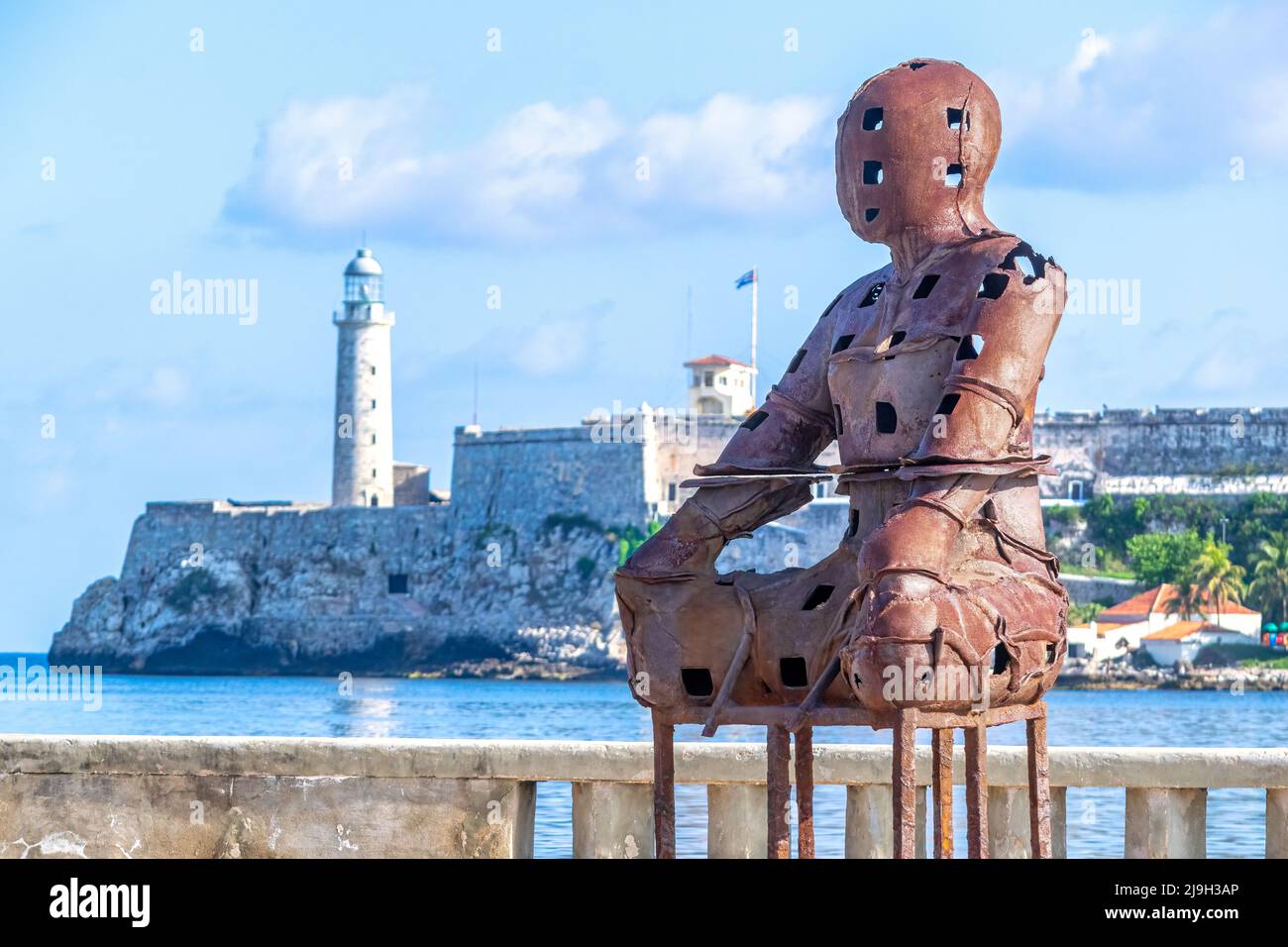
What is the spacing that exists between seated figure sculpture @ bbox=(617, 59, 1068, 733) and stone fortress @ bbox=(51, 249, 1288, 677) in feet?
179

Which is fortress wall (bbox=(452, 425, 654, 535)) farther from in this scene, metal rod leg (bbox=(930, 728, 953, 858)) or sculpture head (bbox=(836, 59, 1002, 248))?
metal rod leg (bbox=(930, 728, 953, 858))

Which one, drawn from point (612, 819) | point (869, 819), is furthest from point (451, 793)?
point (869, 819)

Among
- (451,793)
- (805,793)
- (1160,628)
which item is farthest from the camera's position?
(1160,628)

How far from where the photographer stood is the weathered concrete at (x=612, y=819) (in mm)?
5672

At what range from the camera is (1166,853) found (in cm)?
553

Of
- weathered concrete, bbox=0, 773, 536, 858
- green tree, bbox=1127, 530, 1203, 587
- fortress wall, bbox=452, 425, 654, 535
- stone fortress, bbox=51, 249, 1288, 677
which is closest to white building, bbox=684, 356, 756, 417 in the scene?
stone fortress, bbox=51, 249, 1288, 677

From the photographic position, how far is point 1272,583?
62406 mm

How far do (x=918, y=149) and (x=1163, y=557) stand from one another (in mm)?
59198

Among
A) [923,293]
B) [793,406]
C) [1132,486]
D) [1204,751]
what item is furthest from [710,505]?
[1132,486]

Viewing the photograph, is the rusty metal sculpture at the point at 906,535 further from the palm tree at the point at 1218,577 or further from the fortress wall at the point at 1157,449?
the fortress wall at the point at 1157,449

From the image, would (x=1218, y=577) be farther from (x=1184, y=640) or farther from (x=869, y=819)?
(x=869, y=819)

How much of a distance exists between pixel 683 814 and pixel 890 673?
11.8 m

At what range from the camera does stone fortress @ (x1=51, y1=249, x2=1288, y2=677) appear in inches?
2628
